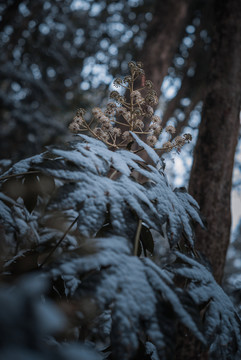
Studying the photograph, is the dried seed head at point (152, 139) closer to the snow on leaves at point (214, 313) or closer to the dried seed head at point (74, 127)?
the dried seed head at point (74, 127)

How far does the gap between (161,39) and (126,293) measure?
233cm

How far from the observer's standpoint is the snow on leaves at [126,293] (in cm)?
38

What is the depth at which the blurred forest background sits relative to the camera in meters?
1.53

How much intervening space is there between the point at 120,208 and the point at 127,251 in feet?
0.37

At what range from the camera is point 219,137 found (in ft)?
5.09

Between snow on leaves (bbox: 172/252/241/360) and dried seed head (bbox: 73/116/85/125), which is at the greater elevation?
dried seed head (bbox: 73/116/85/125)

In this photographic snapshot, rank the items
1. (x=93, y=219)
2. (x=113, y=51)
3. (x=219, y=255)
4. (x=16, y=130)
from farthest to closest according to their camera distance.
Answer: (x=16, y=130), (x=113, y=51), (x=219, y=255), (x=93, y=219)

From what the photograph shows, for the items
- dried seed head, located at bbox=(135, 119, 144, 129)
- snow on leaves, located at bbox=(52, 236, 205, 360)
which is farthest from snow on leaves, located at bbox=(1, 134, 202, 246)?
dried seed head, located at bbox=(135, 119, 144, 129)

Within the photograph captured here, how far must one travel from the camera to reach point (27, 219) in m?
0.92

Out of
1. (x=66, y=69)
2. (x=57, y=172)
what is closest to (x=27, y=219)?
(x=57, y=172)

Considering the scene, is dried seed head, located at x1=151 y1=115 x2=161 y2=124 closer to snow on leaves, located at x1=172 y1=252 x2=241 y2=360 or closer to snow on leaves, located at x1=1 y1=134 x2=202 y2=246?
snow on leaves, located at x1=1 y1=134 x2=202 y2=246

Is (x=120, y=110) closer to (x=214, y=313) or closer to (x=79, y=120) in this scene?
Answer: (x=79, y=120)

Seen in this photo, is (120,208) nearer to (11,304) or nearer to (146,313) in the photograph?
(146,313)

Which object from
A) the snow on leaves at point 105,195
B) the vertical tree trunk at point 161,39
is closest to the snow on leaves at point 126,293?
the snow on leaves at point 105,195
